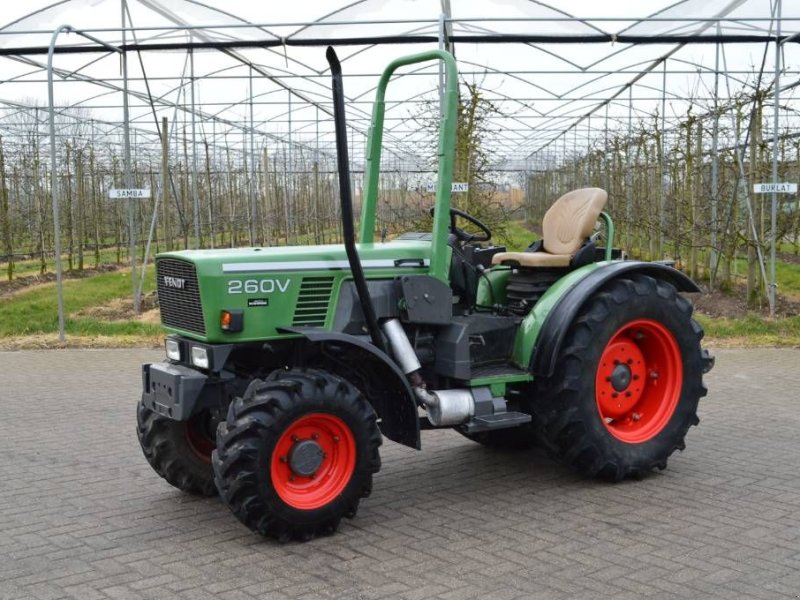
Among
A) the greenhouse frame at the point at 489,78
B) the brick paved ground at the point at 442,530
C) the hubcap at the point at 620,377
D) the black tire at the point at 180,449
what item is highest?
the greenhouse frame at the point at 489,78

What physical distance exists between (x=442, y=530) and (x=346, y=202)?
1.62 meters

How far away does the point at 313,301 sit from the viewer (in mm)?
4695

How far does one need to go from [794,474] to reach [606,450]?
117cm

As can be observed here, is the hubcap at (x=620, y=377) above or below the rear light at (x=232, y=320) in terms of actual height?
below

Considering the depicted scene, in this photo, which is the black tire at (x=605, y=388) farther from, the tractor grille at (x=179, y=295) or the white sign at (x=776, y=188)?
the white sign at (x=776, y=188)

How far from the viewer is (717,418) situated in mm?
7055

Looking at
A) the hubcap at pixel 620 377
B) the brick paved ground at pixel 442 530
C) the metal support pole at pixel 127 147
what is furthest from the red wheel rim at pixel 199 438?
the metal support pole at pixel 127 147

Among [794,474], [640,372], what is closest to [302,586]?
[640,372]

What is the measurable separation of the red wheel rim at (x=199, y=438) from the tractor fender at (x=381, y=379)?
0.85 m

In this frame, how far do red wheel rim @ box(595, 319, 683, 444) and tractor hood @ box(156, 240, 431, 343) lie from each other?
1.41 metres

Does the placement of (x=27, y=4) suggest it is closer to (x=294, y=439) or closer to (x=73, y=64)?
(x=73, y=64)

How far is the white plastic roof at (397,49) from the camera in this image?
12250 millimetres

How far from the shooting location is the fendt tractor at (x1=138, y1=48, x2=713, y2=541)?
435 centimetres

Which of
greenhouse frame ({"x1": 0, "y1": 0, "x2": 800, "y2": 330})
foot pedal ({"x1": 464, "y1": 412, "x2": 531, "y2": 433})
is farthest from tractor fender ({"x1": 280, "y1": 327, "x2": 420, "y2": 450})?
greenhouse frame ({"x1": 0, "y1": 0, "x2": 800, "y2": 330})
